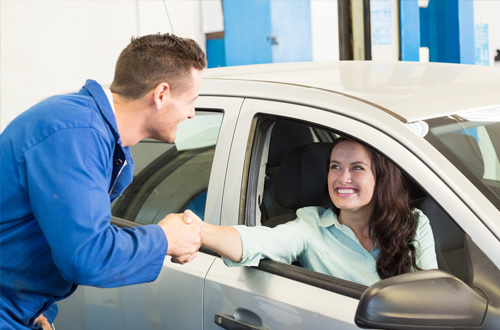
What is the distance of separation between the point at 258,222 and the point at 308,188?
334mm

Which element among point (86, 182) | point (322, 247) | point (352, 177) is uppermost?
point (86, 182)

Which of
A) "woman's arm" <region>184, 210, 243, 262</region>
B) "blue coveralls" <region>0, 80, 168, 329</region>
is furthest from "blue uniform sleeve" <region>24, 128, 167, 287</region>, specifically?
"woman's arm" <region>184, 210, 243, 262</region>

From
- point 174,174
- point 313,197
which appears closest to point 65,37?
point 174,174

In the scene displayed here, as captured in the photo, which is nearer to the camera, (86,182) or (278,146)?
(86,182)

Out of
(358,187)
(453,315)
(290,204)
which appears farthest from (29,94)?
(453,315)

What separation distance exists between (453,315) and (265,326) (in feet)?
1.88

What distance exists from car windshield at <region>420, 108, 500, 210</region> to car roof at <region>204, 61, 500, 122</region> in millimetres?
28

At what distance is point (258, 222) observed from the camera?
2.14 metres

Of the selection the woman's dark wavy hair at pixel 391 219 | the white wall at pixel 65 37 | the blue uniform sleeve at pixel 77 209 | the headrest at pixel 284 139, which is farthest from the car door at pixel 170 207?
the white wall at pixel 65 37

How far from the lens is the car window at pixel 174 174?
2340 millimetres

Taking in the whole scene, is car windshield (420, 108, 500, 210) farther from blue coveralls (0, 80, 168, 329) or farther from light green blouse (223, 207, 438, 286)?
blue coveralls (0, 80, 168, 329)

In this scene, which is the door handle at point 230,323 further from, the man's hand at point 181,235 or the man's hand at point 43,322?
the man's hand at point 43,322

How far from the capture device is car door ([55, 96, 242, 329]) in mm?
2111

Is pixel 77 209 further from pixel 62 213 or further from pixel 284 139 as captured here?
pixel 284 139
